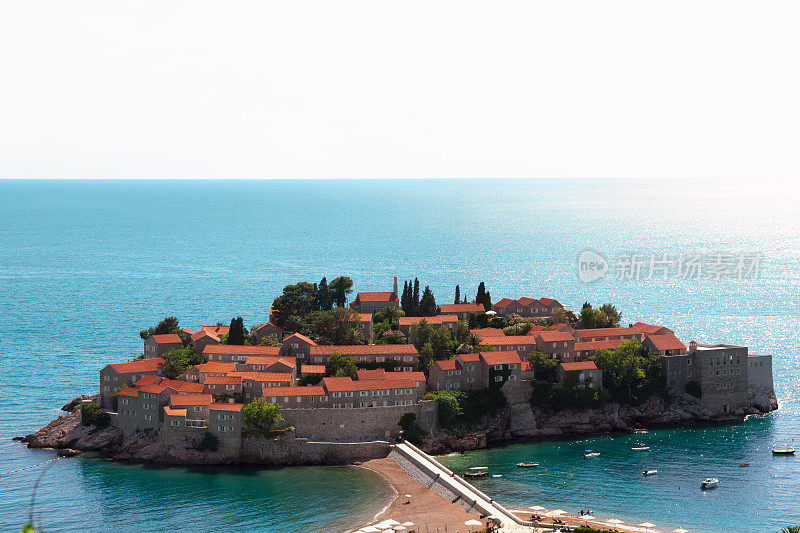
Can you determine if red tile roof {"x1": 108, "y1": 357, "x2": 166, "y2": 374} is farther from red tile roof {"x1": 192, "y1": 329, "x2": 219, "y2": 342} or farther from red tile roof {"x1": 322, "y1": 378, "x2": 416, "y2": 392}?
red tile roof {"x1": 322, "y1": 378, "x2": 416, "y2": 392}

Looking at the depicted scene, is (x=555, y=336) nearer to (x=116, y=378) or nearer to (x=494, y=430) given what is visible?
(x=494, y=430)

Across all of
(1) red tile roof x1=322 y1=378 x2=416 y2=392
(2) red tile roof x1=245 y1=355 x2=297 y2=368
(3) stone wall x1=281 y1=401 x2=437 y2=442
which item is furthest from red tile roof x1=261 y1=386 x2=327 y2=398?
(2) red tile roof x1=245 y1=355 x2=297 y2=368

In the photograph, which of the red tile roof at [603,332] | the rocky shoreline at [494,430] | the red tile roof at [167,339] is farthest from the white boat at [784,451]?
the red tile roof at [167,339]

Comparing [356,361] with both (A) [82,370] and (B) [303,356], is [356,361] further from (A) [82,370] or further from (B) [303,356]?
(A) [82,370]

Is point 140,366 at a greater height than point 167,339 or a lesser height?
lesser

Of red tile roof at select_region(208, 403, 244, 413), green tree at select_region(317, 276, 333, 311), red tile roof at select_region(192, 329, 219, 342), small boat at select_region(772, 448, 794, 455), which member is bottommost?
small boat at select_region(772, 448, 794, 455)

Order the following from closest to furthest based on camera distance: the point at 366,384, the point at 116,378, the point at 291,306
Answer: the point at 366,384, the point at 116,378, the point at 291,306

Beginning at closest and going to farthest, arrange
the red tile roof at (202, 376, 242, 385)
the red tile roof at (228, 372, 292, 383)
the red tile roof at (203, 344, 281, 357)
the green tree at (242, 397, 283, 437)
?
the green tree at (242, 397, 283, 437), the red tile roof at (228, 372, 292, 383), the red tile roof at (202, 376, 242, 385), the red tile roof at (203, 344, 281, 357)

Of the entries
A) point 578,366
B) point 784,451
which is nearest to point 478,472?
point 578,366
